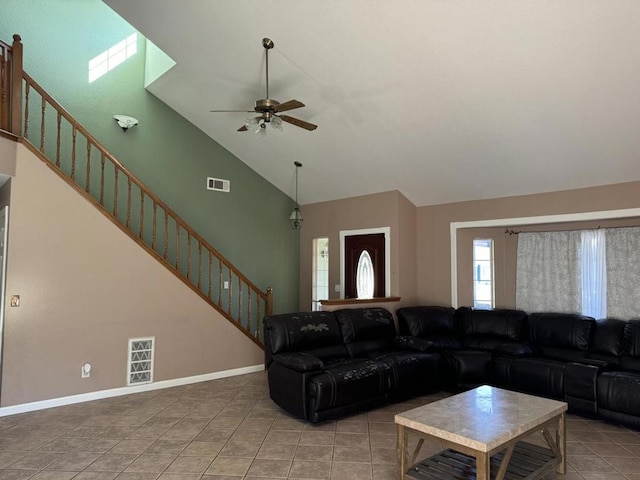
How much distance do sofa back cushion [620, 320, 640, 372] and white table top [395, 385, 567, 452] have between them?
192 cm

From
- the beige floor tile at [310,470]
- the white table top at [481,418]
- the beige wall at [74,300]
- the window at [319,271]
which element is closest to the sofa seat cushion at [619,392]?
the white table top at [481,418]

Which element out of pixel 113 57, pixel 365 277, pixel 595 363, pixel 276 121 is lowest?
pixel 595 363

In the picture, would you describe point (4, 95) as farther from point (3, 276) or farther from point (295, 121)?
point (295, 121)

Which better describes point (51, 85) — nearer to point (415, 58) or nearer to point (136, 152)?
point (136, 152)

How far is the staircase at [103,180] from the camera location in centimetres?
416

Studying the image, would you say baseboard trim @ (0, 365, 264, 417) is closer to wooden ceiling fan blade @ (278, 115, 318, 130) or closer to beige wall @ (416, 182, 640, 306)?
beige wall @ (416, 182, 640, 306)

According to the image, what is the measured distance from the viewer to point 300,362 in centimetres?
394

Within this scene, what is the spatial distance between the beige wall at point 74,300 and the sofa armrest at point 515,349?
3796mm

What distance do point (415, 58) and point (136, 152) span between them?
429 cm

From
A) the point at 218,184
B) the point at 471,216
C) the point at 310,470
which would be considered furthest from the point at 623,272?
the point at 218,184

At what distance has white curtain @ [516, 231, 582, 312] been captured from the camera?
5336 millimetres

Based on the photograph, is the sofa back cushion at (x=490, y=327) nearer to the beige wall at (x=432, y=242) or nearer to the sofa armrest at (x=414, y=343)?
the beige wall at (x=432, y=242)

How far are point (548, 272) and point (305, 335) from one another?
3.44m

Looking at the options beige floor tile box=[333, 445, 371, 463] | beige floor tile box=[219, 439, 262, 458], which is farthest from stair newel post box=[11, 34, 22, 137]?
beige floor tile box=[333, 445, 371, 463]
